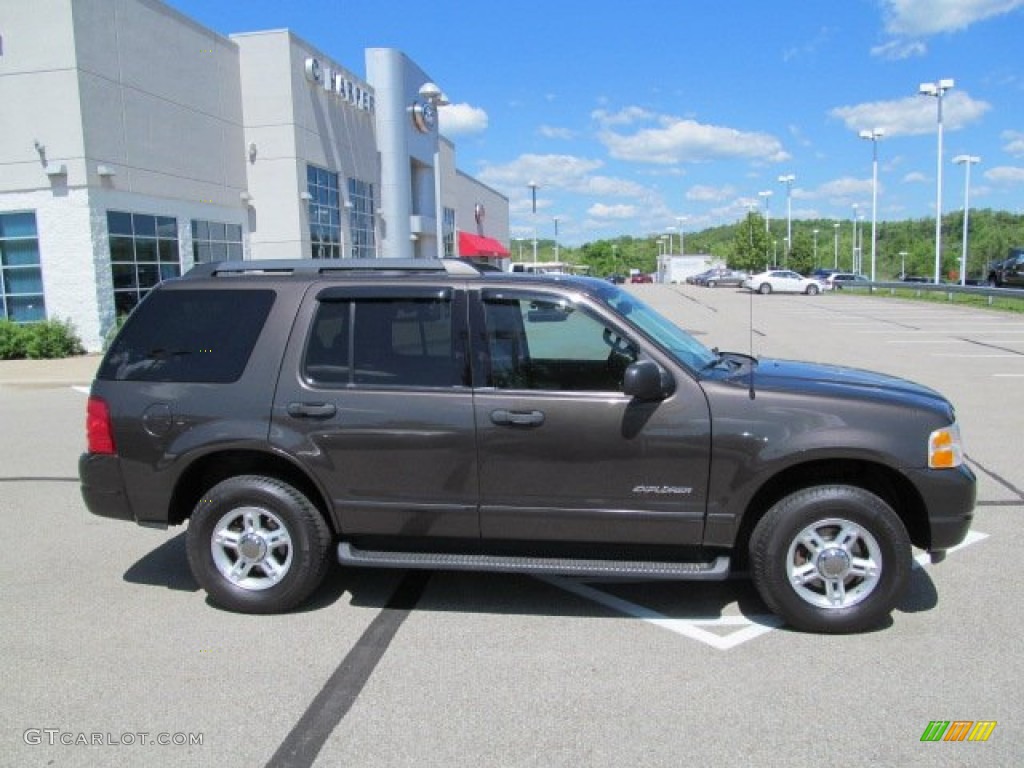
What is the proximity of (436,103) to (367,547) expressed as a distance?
66.7 feet

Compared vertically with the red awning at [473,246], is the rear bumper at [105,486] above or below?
below

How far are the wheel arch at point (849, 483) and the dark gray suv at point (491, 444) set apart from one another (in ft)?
0.04

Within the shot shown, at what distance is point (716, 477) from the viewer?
417 centimetres

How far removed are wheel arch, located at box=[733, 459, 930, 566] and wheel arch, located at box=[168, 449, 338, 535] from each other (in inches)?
Answer: 87.5

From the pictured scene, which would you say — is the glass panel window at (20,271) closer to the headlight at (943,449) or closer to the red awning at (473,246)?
the headlight at (943,449)

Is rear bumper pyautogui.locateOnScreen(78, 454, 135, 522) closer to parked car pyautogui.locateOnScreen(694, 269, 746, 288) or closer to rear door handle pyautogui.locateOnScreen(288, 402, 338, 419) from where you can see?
rear door handle pyautogui.locateOnScreen(288, 402, 338, 419)

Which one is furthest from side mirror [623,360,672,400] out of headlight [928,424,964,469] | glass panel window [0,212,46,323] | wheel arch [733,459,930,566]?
glass panel window [0,212,46,323]

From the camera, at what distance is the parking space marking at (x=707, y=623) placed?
13.7 feet

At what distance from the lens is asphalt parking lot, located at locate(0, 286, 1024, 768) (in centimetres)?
327

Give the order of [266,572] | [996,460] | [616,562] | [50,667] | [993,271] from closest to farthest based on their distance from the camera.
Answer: [50,667] → [616,562] → [266,572] → [996,460] → [993,271]

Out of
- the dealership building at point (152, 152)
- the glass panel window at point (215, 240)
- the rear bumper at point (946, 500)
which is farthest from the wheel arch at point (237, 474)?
the glass panel window at point (215, 240)

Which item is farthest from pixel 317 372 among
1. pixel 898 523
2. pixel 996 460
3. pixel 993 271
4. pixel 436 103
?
pixel 993 271

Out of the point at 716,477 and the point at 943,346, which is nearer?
→ the point at 716,477

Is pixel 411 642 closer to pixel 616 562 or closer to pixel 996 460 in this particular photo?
pixel 616 562
